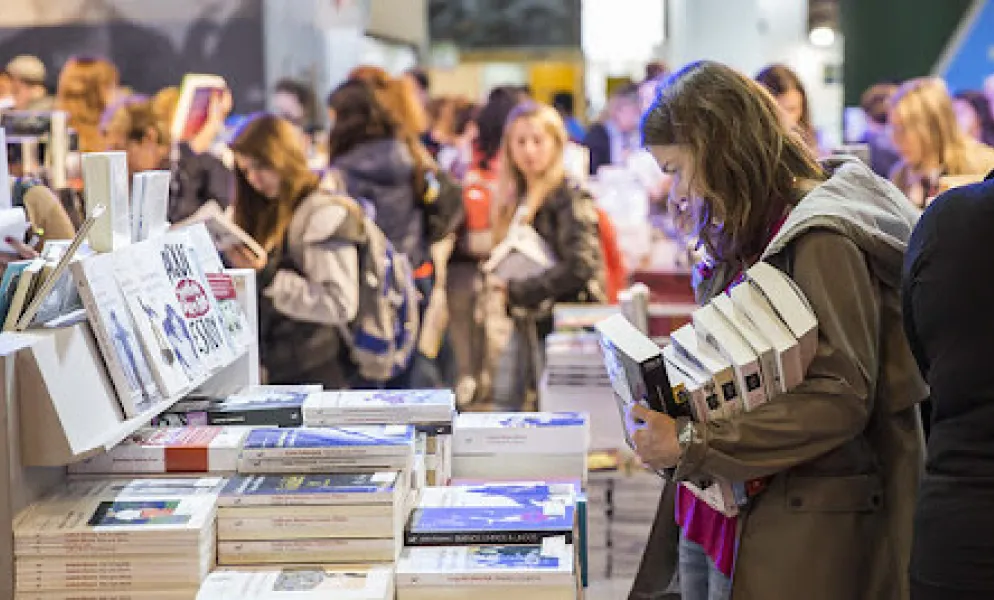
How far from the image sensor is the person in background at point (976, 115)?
910 cm

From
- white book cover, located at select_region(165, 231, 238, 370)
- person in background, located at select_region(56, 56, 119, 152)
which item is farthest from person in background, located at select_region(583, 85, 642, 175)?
white book cover, located at select_region(165, 231, 238, 370)

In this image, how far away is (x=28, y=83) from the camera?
743 cm

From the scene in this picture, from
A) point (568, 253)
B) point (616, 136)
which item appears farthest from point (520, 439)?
point (616, 136)

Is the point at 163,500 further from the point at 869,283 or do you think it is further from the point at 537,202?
the point at 537,202

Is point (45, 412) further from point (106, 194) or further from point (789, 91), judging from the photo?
point (789, 91)

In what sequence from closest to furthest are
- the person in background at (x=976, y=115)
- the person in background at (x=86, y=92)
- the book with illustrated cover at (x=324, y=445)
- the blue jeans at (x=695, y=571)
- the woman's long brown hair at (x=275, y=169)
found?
the book with illustrated cover at (x=324, y=445) → the blue jeans at (x=695, y=571) → the woman's long brown hair at (x=275, y=169) → the person in background at (x=86, y=92) → the person in background at (x=976, y=115)

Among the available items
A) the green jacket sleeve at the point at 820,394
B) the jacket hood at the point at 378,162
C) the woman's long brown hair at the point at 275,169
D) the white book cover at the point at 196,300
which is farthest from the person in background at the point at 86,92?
the green jacket sleeve at the point at 820,394

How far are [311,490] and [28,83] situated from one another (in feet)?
18.0

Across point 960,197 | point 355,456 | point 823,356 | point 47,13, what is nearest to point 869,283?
point 823,356

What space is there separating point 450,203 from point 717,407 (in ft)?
14.0

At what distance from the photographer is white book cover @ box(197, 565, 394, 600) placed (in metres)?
2.38

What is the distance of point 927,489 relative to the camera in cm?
232

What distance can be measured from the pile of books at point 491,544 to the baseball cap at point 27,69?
524 centimetres

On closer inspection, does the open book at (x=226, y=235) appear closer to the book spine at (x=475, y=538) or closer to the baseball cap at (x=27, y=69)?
the baseball cap at (x=27, y=69)
